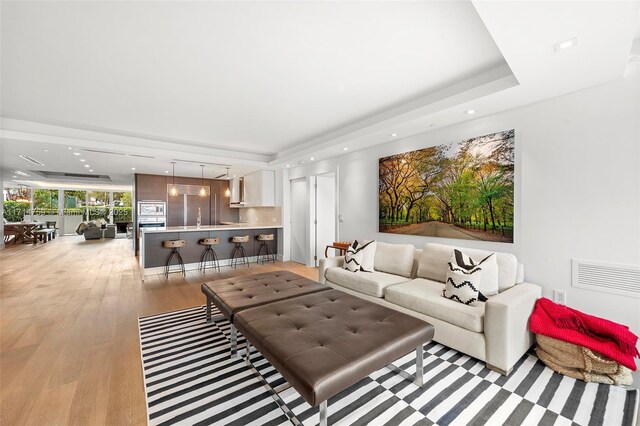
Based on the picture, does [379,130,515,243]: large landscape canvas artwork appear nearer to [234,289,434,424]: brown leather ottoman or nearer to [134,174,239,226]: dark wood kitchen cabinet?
[234,289,434,424]: brown leather ottoman

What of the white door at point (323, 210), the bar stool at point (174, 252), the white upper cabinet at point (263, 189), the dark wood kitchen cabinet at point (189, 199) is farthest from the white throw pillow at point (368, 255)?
the dark wood kitchen cabinet at point (189, 199)

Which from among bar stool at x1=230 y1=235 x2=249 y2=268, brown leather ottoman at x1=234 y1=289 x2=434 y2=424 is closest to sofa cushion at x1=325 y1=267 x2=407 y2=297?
brown leather ottoman at x1=234 y1=289 x2=434 y2=424

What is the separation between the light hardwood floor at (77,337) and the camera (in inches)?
70.2

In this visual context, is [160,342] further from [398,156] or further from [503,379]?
[398,156]

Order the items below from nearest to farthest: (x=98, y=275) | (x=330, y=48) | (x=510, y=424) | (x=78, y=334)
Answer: (x=510, y=424)
(x=330, y=48)
(x=78, y=334)
(x=98, y=275)

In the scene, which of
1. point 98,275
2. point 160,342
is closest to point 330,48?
point 160,342

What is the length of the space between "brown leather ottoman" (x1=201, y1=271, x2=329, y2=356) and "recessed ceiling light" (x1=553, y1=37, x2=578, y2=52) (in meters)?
2.75

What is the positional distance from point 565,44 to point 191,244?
6.43 metres

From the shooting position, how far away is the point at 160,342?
2.68 metres

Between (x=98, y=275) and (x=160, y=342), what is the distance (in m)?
3.95

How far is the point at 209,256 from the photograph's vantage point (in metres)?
6.22

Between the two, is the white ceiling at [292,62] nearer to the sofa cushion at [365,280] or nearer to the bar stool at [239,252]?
the sofa cushion at [365,280]

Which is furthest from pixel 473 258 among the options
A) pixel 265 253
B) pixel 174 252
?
pixel 174 252

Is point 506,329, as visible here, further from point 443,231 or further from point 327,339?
point 443,231
